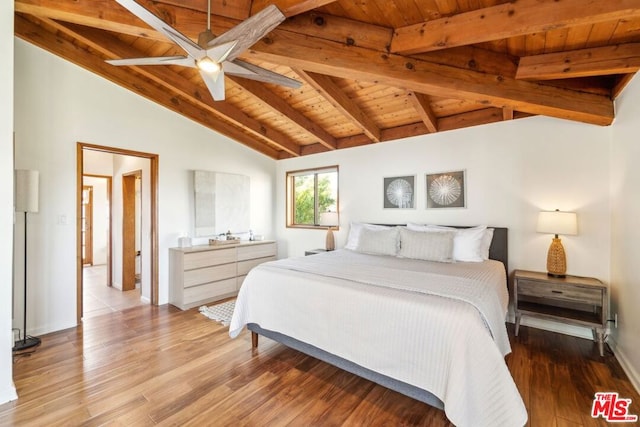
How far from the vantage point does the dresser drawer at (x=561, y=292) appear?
2.52 m

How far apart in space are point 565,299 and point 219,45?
3546 mm

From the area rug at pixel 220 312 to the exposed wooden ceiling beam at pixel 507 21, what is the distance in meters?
3.27

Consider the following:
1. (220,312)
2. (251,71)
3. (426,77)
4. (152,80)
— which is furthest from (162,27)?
(220,312)

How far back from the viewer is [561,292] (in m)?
2.65

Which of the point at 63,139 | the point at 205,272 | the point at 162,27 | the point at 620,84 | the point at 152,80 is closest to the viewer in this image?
the point at 162,27

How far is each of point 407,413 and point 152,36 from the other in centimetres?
338

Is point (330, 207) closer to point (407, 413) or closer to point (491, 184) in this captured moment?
point (491, 184)

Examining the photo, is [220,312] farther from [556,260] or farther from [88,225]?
[88,225]

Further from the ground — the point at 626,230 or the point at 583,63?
the point at 583,63

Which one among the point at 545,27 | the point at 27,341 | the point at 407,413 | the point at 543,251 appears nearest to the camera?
the point at 545,27

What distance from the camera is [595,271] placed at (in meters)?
2.83

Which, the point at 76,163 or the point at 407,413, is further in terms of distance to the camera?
the point at 76,163

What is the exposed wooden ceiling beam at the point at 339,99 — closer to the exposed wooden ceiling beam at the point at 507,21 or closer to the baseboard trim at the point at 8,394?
the exposed wooden ceiling beam at the point at 507,21

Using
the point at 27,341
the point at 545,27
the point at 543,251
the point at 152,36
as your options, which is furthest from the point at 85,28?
the point at 543,251
